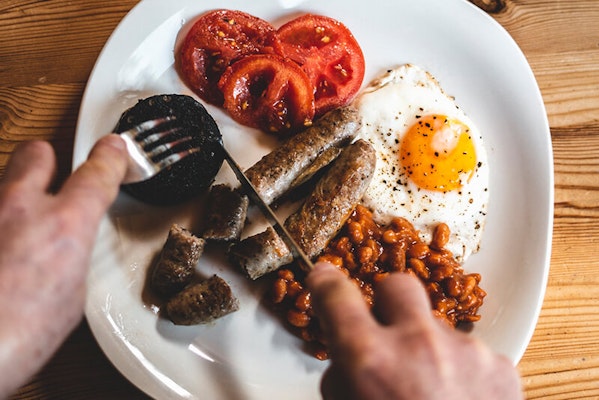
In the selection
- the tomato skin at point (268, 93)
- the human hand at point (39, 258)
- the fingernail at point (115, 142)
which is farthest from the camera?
the tomato skin at point (268, 93)

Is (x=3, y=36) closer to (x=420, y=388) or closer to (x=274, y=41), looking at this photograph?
(x=274, y=41)

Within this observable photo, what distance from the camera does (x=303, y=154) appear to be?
2.86 m

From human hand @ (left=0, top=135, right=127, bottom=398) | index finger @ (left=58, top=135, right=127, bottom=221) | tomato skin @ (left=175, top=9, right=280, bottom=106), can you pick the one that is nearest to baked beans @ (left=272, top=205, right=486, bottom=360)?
tomato skin @ (left=175, top=9, right=280, bottom=106)

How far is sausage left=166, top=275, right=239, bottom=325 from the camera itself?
2.57m

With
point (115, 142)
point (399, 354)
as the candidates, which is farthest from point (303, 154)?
point (399, 354)

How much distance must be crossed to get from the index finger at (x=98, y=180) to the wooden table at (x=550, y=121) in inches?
Result: 56.8

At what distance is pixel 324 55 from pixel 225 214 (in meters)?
1.10

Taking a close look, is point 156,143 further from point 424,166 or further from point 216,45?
point 424,166

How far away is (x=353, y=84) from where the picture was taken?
313 centimetres

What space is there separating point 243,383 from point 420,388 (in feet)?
5.08

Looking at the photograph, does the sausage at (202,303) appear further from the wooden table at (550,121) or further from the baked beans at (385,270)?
the wooden table at (550,121)

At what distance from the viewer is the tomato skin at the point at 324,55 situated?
121 inches

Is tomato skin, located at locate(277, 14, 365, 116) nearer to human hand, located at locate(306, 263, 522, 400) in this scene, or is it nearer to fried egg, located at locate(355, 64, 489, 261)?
fried egg, located at locate(355, 64, 489, 261)

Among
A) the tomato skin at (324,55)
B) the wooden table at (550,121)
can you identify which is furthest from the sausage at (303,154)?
the wooden table at (550,121)
